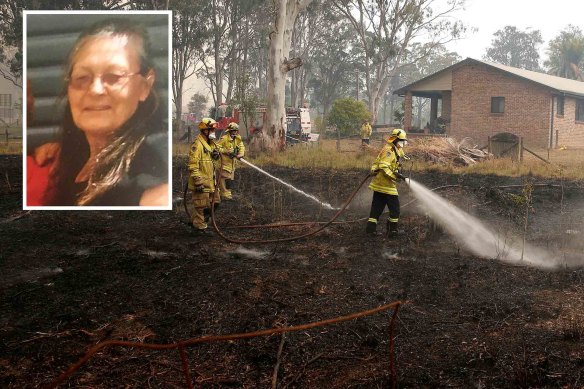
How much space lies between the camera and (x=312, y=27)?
139ft

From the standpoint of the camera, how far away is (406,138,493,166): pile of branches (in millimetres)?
16172

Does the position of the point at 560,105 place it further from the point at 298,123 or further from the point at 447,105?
the point at 298,123

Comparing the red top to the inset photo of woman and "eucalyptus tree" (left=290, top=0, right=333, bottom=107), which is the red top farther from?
"eucalyptus tree" (left=290, top=0, right=333, bottom=107)

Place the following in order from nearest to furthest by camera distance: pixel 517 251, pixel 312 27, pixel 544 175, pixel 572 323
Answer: pixel 572 323, pixel 517 251, pixel 544 175, pixel 312 27

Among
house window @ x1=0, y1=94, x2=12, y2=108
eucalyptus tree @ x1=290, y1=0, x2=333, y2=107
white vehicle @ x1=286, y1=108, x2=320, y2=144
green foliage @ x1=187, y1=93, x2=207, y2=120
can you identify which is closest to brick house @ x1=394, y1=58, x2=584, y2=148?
white vehicle @ x1=286, y1=108, x2=320, y2=144

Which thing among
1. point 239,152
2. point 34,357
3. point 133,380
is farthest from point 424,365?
point 239,152

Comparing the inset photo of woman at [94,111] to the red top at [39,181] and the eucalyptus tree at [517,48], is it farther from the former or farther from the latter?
the eucalyptus tree at [517,48]

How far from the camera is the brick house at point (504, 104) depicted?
25.9 meters

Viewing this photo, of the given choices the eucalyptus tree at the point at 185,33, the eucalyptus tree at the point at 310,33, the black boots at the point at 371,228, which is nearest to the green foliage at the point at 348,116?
the eucalyptus tree at the point at 185,33

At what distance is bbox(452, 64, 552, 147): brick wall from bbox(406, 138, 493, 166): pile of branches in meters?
10.6

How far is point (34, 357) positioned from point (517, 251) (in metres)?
6.16

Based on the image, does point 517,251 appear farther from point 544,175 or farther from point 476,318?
point 544,175

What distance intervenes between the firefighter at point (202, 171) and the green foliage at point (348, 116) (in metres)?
21.3

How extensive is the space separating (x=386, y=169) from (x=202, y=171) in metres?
2.72
